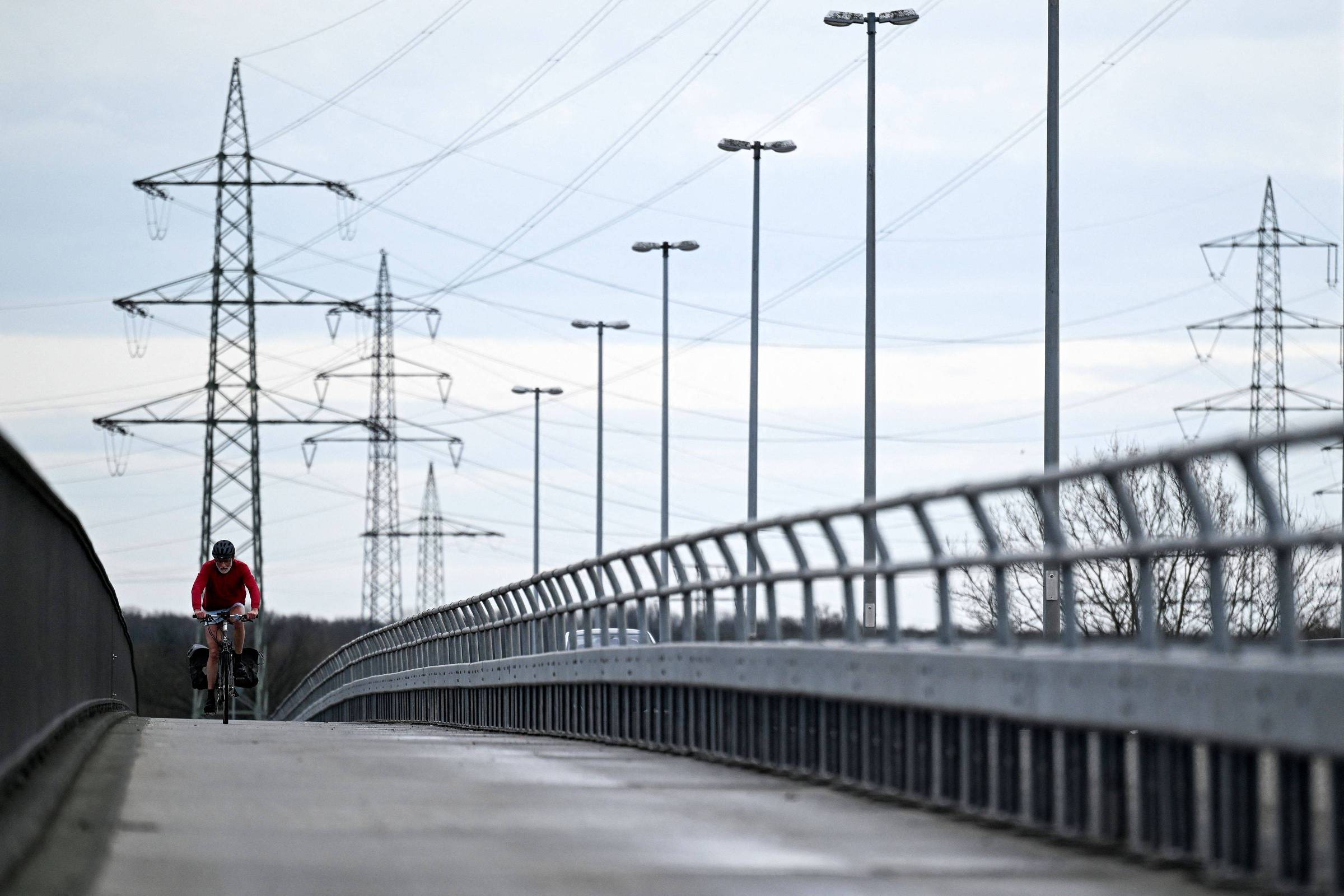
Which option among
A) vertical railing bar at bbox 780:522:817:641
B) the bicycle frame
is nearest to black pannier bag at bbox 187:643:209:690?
the bicycle frame

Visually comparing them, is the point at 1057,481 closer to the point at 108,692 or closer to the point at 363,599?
the point at 108,692

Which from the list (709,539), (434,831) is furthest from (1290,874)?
(709,539)

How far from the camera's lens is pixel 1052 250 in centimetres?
2933

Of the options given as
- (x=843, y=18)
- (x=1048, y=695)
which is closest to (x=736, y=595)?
(x=1048, y=695)

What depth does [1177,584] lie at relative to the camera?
22062 mm

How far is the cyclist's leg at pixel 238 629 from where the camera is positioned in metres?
23.7

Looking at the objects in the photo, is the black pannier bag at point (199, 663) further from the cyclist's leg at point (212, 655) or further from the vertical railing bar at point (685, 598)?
the vertical railing bar at point (685, 598)

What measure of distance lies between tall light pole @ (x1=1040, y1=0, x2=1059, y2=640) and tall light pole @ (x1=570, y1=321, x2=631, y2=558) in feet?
108

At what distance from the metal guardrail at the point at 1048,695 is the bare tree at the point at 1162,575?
130 millimetres

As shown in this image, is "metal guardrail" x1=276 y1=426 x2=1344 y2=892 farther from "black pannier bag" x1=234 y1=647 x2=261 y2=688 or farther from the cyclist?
"black pannier bag" x1=234 y1=647 x2=261 y2=688

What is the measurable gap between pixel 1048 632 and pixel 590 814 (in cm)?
1590

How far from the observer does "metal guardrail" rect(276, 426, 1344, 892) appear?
8.38 m

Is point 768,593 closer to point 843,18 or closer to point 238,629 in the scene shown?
point 238,629

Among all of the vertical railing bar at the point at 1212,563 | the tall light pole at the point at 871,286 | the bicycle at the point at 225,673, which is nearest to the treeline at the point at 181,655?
the tall light pole at the point at 871,286
